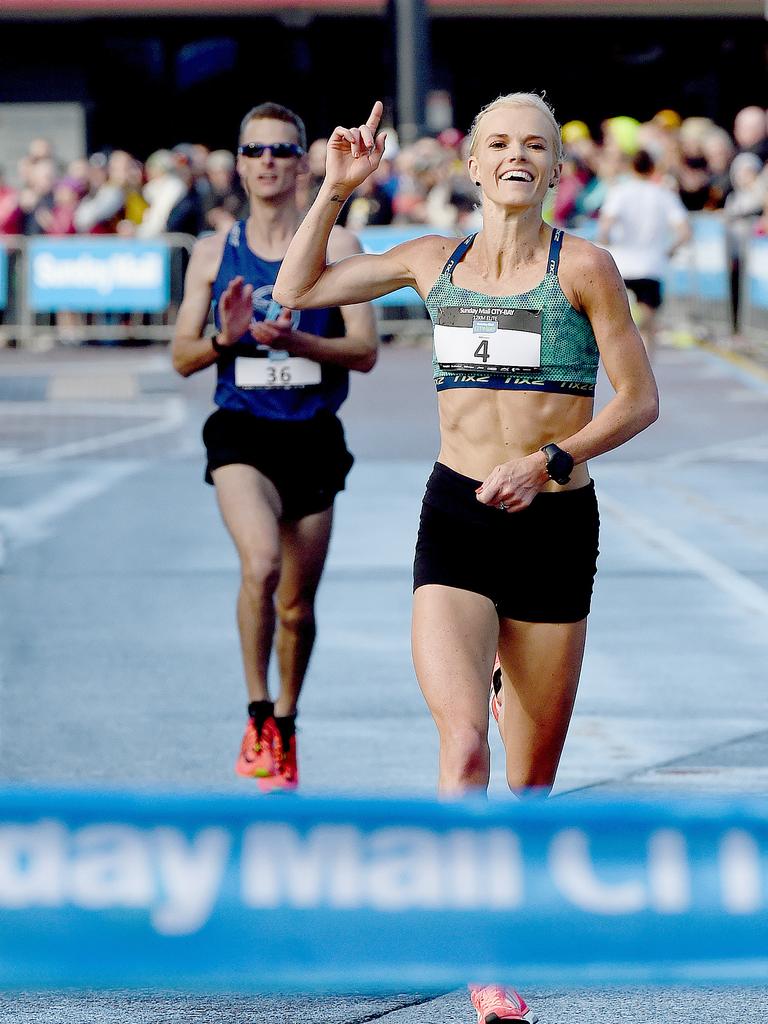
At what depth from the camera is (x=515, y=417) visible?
4.54 meters

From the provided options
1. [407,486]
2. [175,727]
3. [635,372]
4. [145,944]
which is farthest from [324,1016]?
[407,486]

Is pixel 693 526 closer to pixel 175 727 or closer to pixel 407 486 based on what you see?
pixel 407 486

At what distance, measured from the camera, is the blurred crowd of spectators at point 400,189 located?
70.2ft

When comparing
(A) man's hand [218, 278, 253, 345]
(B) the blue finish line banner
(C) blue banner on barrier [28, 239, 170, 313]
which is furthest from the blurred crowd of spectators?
(B) the blue finish line banner

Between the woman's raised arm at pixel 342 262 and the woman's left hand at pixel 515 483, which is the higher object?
the woman's raised arm at pixel 342 262

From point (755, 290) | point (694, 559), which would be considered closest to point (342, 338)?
point (694, 559)

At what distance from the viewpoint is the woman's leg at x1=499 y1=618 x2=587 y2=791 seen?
4.61 metres

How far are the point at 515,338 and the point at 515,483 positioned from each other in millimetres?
329

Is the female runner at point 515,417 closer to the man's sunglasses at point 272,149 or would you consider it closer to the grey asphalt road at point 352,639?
the grey asphalt road at point 352,639

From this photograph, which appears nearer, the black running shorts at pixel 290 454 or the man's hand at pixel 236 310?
the man's hand at pixel 236 310

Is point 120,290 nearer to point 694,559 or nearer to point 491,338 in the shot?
point 694,559

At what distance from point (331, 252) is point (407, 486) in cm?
644

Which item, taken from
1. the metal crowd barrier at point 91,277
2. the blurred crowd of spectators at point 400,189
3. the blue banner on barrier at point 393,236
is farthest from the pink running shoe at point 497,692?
the metal crowd barrier at point 91,277

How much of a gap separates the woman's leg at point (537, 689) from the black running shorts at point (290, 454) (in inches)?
73.7
